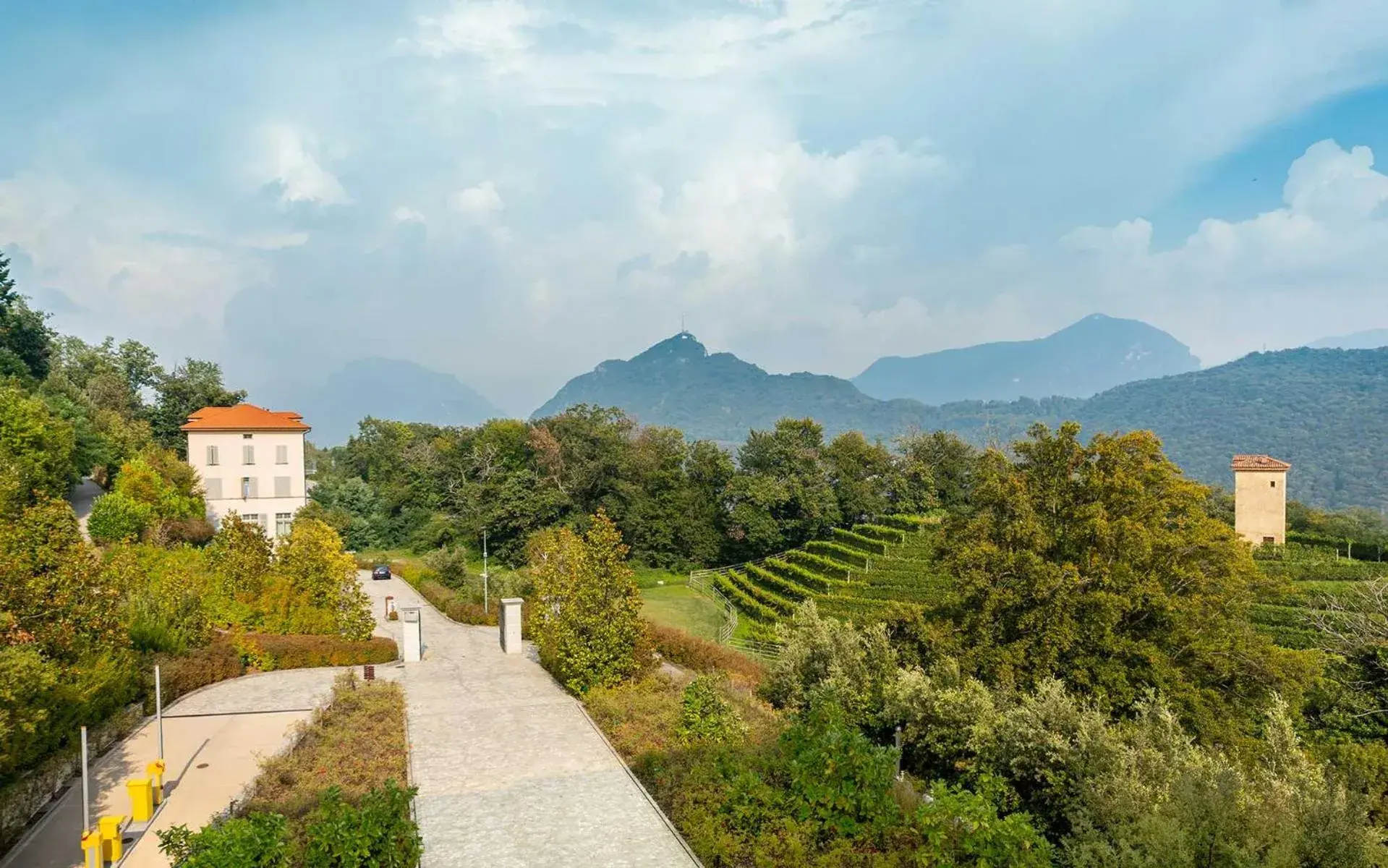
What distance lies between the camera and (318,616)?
22.3 metres

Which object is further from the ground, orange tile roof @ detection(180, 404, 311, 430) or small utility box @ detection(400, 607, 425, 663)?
orange tile roof @ detection(180, 404, 311, 430)

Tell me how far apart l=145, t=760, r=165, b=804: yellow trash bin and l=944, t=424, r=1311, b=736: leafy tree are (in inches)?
620

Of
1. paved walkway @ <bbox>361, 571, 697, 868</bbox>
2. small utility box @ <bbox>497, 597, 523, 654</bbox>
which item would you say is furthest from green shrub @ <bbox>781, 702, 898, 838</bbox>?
small utility box @ <bbox>497, 597, 523, 654</bbox>

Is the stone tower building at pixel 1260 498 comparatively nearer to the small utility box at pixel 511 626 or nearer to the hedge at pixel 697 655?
the hedge at pixel 697 655

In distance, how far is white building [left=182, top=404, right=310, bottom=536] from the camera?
127ft

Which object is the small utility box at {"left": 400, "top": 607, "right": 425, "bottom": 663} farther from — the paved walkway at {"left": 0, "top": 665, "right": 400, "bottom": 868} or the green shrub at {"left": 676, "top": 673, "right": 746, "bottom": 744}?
the green shrub at {"left": 676, "top": 673, "right": 746, "bottom": 744}

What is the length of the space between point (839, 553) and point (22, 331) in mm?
53667

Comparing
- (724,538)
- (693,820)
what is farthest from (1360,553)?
(693,820)

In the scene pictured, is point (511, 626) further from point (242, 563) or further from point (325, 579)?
point (242, 563)

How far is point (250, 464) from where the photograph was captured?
3947cm

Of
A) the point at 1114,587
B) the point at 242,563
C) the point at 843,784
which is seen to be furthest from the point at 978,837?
the point at 242,563

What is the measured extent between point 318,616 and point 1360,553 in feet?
153

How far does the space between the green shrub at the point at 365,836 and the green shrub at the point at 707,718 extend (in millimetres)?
6305

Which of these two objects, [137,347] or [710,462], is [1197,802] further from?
[137,347]
